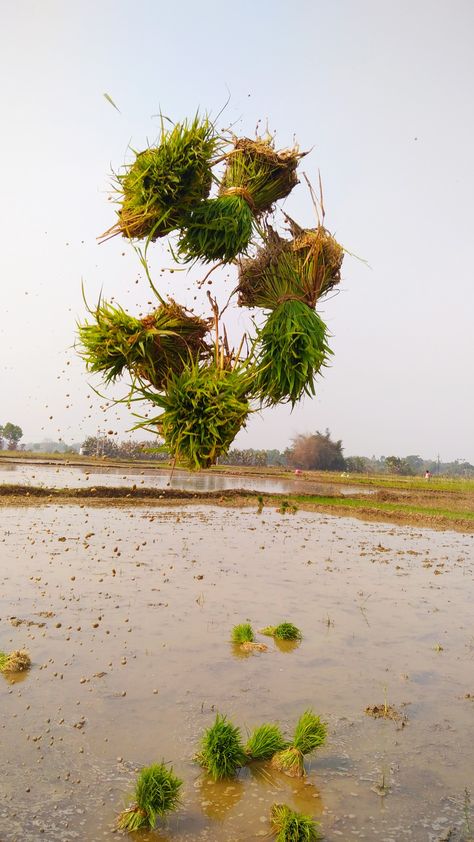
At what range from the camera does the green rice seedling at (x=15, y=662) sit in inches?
386

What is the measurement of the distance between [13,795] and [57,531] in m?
16.1

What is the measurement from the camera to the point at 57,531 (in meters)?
22.3

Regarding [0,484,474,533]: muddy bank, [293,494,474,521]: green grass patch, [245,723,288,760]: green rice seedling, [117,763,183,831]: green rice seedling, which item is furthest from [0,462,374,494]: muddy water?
[117,763,183,831]: green rice seedling

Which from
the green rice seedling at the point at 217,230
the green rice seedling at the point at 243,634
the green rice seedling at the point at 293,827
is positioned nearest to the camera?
the green rice seedling at the point at 217,230

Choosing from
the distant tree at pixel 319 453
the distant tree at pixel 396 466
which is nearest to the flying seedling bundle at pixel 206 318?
the distant tree at pixel 319 453

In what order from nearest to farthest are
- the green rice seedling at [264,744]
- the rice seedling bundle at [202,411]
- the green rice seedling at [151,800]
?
the rice seedling bundle at [202,411]
the green rice seedling at [151,800]
the green rice seedling at [264,744]

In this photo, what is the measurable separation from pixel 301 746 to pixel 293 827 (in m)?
1.53

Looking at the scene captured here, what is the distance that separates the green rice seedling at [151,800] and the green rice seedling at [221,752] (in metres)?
0.84

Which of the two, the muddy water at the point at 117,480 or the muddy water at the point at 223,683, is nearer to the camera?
the muddy water at the point at 223,683

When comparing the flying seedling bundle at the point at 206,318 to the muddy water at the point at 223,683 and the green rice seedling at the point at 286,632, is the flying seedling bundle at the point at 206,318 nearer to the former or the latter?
the muddy water at the point at 223,683

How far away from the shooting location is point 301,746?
25.2 ft

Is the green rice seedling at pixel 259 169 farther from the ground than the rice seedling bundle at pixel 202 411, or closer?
farther from the ground

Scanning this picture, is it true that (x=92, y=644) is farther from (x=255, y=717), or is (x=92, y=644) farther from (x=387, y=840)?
(x=387, y=840)

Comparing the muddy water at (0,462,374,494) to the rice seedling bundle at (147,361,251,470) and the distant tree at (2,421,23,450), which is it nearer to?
the rice seedling bundle at (147,361,251,470)
